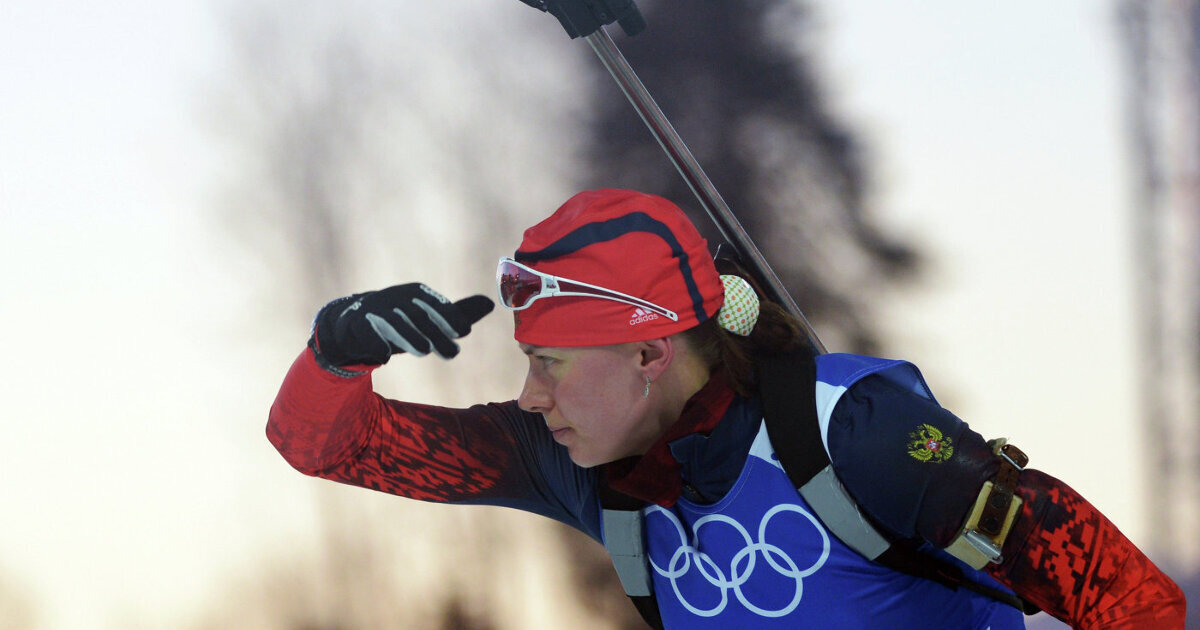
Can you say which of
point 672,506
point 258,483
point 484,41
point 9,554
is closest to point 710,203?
point 672,506

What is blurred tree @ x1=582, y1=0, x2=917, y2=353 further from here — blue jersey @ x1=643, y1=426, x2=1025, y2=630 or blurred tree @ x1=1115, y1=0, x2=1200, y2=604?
blue jersey @ x1=643, y1=426, x2=1025, y2=630

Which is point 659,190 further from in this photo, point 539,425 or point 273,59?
point 539,425

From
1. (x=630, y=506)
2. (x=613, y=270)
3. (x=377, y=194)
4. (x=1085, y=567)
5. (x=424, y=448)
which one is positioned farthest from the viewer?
(x=377, y=194)

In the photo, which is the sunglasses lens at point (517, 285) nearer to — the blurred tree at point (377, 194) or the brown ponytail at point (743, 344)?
the brown ponytail at point (743, 344)

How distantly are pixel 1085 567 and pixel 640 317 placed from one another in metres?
0.55

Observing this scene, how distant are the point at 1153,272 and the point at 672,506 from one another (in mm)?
1763

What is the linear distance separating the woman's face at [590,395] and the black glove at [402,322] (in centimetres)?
14

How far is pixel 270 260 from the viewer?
88.8 inches

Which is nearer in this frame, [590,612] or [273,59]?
[273,59]

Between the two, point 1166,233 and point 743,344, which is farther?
point 1166,233

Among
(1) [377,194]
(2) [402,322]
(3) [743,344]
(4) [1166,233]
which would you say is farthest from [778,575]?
(4) [1166,233]

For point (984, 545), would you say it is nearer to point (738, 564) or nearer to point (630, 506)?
point (738, 564)

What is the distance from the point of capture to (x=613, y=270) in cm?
132

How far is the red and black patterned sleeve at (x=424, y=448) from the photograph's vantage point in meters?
1.43
